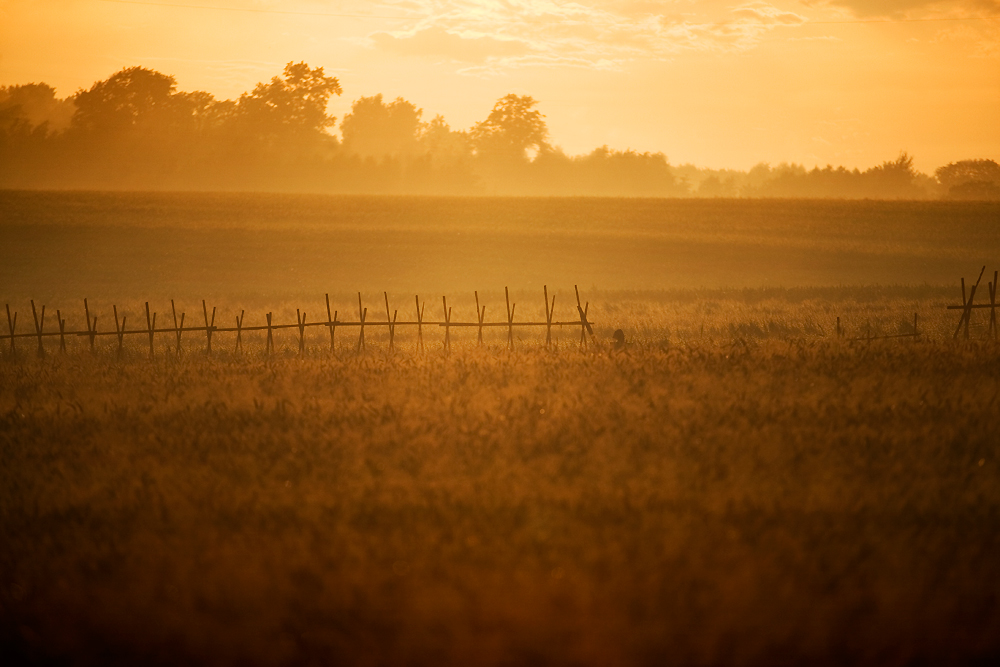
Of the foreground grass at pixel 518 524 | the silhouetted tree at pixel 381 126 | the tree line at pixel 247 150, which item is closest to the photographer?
the foreground grass at pixel 518 524

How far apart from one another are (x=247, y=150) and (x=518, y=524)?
79.8m

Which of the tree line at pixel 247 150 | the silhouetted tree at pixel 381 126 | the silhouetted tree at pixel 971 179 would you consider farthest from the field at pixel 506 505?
the silhouetted tree at pixel 381 126

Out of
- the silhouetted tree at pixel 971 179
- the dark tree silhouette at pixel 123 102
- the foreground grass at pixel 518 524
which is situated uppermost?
the dark tree silhouette at pixel 123 102

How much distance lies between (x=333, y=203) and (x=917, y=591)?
6812 cm

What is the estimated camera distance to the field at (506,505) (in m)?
6.31

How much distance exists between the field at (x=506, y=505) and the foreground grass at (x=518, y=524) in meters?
0.03

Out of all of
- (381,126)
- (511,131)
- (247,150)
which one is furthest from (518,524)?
(381,126)

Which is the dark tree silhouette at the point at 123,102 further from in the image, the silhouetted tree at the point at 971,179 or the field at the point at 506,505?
the silhouetted tree at the point at 971,179

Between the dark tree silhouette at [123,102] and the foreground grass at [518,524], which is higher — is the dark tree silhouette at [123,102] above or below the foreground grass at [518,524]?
above

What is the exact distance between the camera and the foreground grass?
20.6 feet

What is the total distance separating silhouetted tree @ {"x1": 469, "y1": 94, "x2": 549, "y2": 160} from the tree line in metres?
0.11

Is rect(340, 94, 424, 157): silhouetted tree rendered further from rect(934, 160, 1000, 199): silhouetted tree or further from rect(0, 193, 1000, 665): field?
rect(0, 193, 1000, 665): field

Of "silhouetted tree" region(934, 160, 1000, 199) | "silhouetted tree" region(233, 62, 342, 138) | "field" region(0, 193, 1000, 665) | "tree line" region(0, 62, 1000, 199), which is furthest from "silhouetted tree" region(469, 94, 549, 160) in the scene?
"field" region(0, 193, 1000, 665)

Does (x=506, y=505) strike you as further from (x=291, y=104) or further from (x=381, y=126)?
(x=381, y=126)
